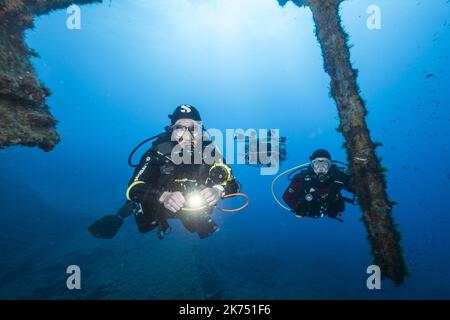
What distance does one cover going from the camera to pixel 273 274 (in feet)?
51.5

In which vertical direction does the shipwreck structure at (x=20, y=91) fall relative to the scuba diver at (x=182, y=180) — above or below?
above

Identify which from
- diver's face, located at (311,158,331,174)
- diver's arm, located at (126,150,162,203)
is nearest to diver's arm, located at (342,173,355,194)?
diver's face, located at (311,158,331,174)

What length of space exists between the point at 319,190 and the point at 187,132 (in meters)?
3.58

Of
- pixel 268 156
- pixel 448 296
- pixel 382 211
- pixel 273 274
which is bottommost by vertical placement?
pixel 448 296

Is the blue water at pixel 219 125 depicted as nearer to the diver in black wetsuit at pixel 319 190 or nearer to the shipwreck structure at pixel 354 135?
the diver in black wetsuit at pixel 319 190

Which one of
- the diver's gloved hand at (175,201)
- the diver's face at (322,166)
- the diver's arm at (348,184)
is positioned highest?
the diver's face at (322,166)

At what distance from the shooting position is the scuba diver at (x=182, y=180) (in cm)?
464

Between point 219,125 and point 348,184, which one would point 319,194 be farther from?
point 219,125

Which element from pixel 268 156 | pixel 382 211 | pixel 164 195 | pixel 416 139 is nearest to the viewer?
pixel 164 195

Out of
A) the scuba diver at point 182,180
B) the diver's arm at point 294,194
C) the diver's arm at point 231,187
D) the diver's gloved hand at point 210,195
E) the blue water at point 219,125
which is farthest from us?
the blue water at point 219,125

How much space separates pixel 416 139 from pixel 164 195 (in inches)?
4696

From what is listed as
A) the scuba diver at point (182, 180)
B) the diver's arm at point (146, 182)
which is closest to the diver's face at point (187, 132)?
the scuba diver at point (182, 180)
